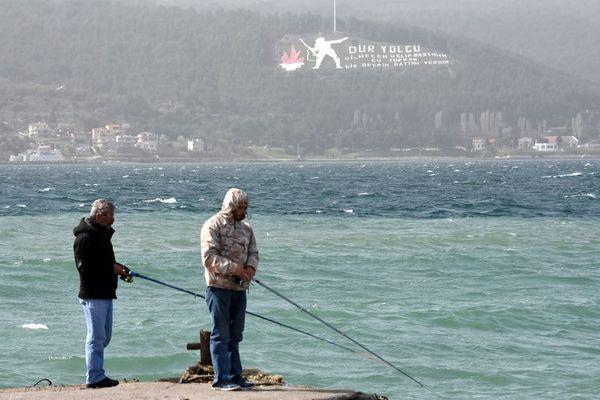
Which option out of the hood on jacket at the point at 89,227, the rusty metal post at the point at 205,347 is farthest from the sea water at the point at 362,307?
the hood on jacket at the point at 89,227

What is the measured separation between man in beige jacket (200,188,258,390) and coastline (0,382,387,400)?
224 millimetres

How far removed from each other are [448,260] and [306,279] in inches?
214

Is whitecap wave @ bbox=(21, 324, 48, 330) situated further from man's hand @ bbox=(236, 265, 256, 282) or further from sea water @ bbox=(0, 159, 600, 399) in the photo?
man's hand @ bbox=(236, 265, 256, 282)

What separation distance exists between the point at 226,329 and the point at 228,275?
500mm

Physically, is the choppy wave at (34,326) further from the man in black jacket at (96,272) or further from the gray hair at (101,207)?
the gray hair at (101,207)

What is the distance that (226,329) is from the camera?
32.5 ft

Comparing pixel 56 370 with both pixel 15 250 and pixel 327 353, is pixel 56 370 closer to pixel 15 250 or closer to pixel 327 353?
pixel 327 353

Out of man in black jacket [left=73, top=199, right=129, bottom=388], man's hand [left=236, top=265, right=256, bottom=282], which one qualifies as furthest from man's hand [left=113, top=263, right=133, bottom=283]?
man's hand [left=236, top=265, right=256, bottom=282]

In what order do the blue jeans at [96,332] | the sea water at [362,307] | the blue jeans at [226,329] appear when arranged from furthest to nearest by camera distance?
the sea water at [362,307] → the blue jeans at [96,332] → the blue jeans at [226,329]

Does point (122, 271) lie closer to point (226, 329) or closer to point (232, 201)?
point (226, 329)

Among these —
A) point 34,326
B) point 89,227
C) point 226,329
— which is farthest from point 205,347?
point 34,326

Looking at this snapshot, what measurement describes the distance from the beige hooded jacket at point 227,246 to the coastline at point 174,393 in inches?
33.6

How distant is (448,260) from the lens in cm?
2980

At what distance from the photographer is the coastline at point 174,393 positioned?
9.62 metres
